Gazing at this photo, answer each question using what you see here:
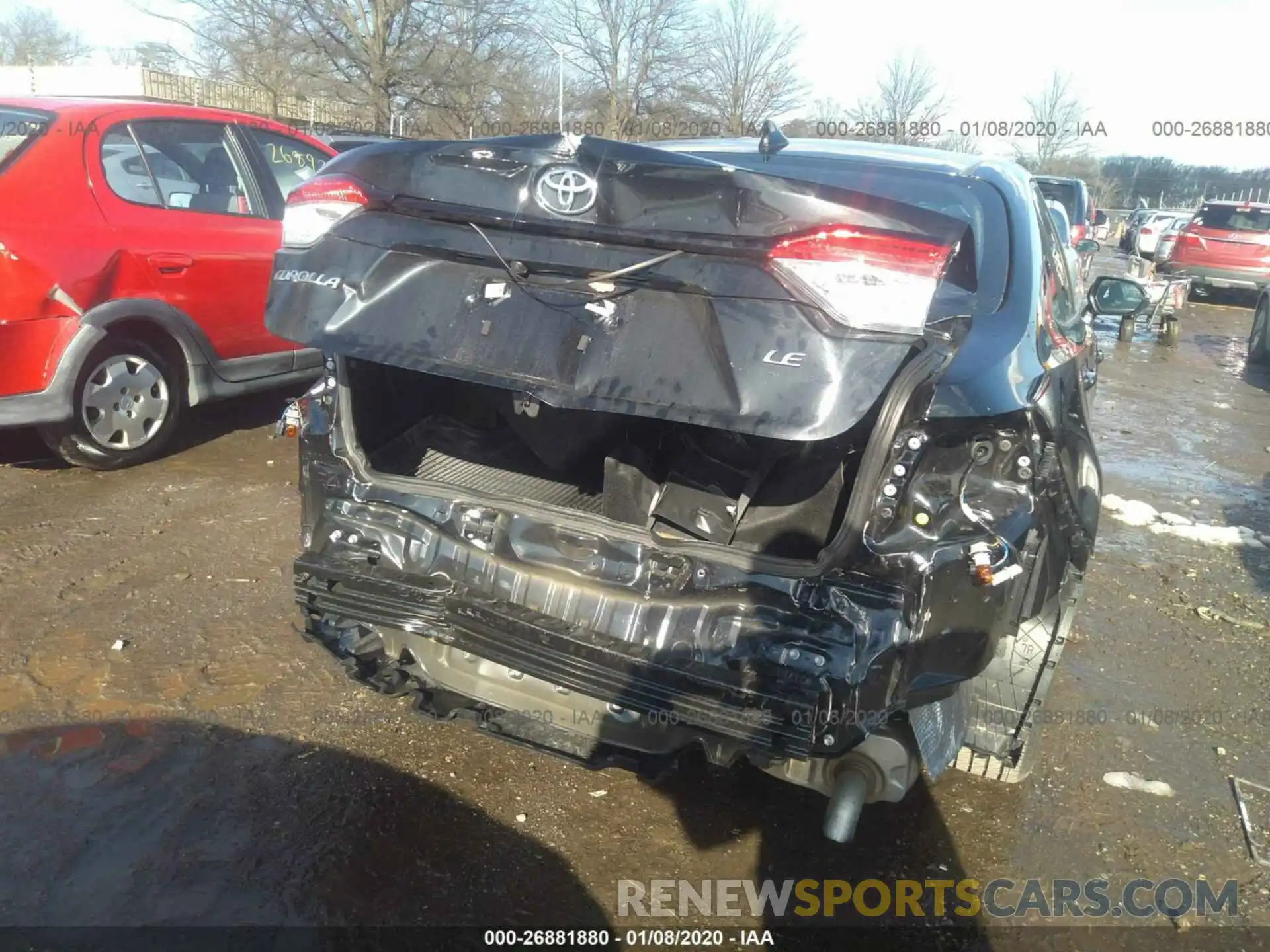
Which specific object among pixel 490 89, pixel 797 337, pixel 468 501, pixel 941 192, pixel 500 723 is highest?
pixel 490 89

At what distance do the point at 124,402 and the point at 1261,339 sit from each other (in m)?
11.5

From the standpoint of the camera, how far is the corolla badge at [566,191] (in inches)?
90.8

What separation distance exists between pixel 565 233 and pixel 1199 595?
12.1ft

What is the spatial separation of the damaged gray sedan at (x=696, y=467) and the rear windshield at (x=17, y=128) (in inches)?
118

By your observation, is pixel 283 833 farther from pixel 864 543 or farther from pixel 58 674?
pixel 864 543

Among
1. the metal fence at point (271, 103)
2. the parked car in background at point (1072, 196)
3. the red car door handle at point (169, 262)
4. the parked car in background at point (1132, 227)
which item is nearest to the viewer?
the red car door handle at point (169, 262)

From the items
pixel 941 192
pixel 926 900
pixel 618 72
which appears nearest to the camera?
pixel 926 900

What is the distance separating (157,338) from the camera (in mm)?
5211

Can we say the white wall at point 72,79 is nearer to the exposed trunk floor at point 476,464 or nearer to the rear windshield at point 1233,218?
the rear windshield at point 1233,218

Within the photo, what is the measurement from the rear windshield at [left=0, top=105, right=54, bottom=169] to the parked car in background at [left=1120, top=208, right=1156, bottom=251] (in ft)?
83.7

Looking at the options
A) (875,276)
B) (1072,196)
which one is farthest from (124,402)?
(1072,196)

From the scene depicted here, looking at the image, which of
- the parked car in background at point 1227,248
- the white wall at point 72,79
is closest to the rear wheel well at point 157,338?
the parked car in background at point 1227,248

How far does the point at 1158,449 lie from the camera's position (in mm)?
7047

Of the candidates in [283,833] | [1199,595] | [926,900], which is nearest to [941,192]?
[926,900]
